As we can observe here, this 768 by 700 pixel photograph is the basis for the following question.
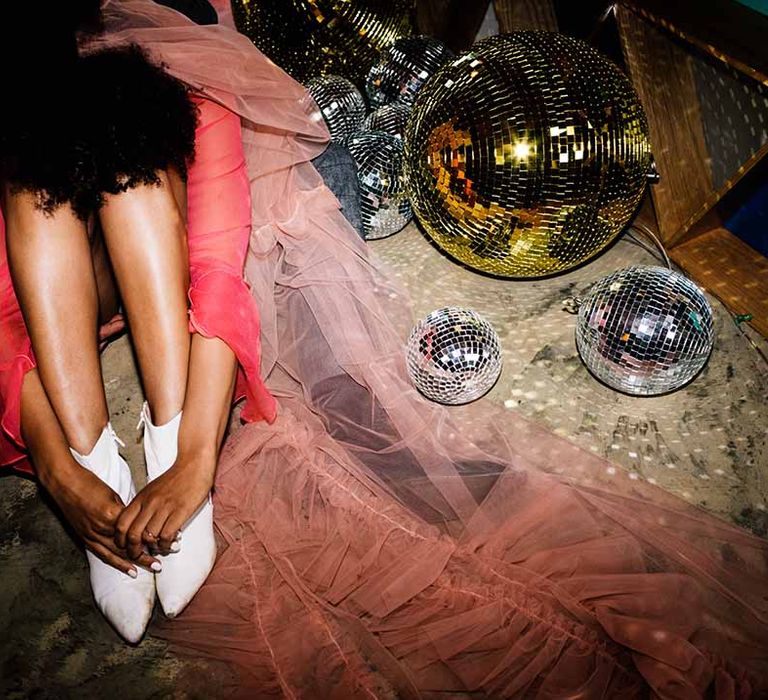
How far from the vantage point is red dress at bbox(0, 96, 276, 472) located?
1067 millimetres

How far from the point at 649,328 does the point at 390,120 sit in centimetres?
86

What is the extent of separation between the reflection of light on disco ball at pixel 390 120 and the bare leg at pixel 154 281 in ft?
2.15

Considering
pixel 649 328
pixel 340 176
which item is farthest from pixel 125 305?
pixel 649 328

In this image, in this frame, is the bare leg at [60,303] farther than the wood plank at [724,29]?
No

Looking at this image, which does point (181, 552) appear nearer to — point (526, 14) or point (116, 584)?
point (116, 584)

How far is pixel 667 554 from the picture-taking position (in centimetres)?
93

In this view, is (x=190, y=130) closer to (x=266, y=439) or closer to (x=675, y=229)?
(x=266, y=439)

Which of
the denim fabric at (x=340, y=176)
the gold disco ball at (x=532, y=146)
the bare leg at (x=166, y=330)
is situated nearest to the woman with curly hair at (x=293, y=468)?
the bare leg at (x=166, y=330)

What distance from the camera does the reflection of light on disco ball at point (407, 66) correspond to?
5.17ft

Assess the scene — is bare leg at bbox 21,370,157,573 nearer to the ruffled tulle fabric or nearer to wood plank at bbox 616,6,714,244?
the ruffled tulle fabric

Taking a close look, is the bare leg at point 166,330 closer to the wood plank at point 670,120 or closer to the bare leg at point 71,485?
the bare leg at point 71,485

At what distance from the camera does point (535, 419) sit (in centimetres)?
127

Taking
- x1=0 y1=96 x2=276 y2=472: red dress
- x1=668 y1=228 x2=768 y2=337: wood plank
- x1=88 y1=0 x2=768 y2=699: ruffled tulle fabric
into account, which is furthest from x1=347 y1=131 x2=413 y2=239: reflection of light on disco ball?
x1=668 y1=228 x2=768 y2=337: wood plank

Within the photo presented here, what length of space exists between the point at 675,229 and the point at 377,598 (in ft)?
3.64
